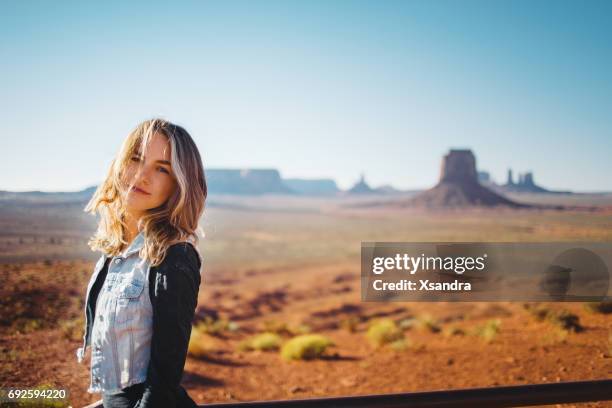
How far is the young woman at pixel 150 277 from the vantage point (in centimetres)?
120

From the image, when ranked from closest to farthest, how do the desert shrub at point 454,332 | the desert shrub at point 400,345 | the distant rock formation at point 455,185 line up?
the desert shrub at point 400,345
the desert shrub at point 454,332
the distant rock formation at point 455,185

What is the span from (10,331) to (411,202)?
2667 inches

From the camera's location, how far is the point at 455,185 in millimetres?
69375

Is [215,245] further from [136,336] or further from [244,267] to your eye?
[136,336]

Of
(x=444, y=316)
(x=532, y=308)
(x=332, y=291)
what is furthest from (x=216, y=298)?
(x=532, y=308)

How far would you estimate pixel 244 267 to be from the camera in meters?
47.3

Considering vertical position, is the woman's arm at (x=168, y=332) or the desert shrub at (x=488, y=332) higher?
the woman's arm at (x=168, y=332)

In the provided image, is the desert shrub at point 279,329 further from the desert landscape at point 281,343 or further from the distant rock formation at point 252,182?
the distant rock formation at point 252,182

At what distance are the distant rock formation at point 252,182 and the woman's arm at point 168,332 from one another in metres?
90.6

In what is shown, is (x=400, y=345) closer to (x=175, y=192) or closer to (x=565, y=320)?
(x=565, y=320)

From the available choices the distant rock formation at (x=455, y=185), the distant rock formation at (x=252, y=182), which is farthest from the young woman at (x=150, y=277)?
the distant rock formation at (x=252, y=182)

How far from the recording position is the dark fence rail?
1.51m

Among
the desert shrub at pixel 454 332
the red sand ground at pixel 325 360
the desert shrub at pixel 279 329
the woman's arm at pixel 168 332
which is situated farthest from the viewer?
the desert shrub at pixel 279 329

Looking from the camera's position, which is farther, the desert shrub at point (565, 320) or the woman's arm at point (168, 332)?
the desert shrub at point (565, 320)
